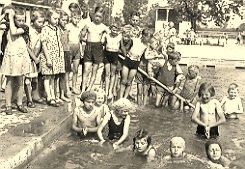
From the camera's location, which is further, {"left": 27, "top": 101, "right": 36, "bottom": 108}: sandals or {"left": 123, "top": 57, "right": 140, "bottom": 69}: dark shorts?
{"left": 123, "top": 57, "right": 140, "bottom": 69}: dark shorts

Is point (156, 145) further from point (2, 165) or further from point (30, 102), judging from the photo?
point (2, 165)

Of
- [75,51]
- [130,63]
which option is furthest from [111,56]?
[75,51]

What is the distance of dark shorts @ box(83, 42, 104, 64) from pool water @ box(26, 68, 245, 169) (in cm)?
139

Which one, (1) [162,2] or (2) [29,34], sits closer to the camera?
(2) [29,34]

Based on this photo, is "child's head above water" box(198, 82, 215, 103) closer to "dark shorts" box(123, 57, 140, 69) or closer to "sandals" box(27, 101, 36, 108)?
"dark shorts" box(123, 57, 140, 69)

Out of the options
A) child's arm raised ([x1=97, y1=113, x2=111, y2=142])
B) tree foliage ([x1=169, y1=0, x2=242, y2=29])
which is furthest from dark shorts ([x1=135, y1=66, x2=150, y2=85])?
tree foliage ([x1=169, y1=0, x2=242, y2=29])

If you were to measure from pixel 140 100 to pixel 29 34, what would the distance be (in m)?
3.20

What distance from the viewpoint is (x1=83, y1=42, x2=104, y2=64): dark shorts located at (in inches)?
367

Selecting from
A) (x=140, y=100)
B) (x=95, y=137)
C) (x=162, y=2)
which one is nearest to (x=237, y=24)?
(x=162, y=2)

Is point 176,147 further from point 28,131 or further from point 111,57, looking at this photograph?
point 111,57

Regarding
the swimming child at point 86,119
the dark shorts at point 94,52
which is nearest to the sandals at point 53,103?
the swimming child at point 86,119

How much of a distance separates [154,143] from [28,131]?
2.08 metres

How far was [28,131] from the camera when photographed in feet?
22.1

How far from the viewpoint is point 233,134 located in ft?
28.0
